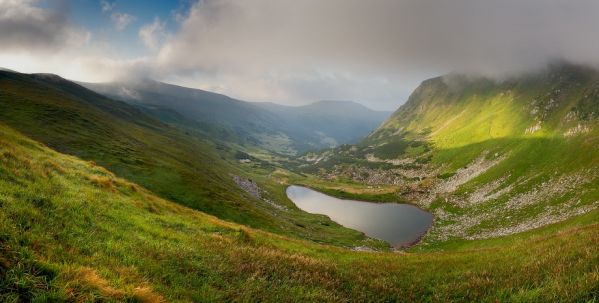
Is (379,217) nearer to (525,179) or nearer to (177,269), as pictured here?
(525,179)

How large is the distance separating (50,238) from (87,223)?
4.02m

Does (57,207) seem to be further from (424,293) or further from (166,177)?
(166,177)

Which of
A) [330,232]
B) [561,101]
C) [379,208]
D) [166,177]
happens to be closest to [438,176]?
[379,208]

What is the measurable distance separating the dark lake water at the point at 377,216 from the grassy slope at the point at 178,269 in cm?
8857

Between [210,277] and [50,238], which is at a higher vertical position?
[50,238]

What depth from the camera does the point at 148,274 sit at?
10.8 meters

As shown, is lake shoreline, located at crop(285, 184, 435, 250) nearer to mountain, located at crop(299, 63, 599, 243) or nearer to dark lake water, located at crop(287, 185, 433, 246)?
dark lake water, located at crop(287, 185, 433, 246)


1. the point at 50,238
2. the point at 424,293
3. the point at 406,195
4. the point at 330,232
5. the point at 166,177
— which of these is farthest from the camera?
the point at 406,195

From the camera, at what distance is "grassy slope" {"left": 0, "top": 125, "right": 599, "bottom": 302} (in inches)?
310

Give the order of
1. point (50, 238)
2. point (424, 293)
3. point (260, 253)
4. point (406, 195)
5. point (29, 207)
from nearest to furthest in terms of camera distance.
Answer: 1. point (50, 238)
2. point (29, 207)
3. point (424, 293)
4. point (260, 253)
5. point (406, 195)

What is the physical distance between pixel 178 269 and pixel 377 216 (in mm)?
132372

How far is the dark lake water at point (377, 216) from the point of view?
358 feet

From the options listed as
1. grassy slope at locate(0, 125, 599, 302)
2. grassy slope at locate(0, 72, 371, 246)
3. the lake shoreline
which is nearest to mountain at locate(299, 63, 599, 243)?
the lake shoreline

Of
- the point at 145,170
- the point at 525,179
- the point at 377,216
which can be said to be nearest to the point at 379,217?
the point at 377,216
